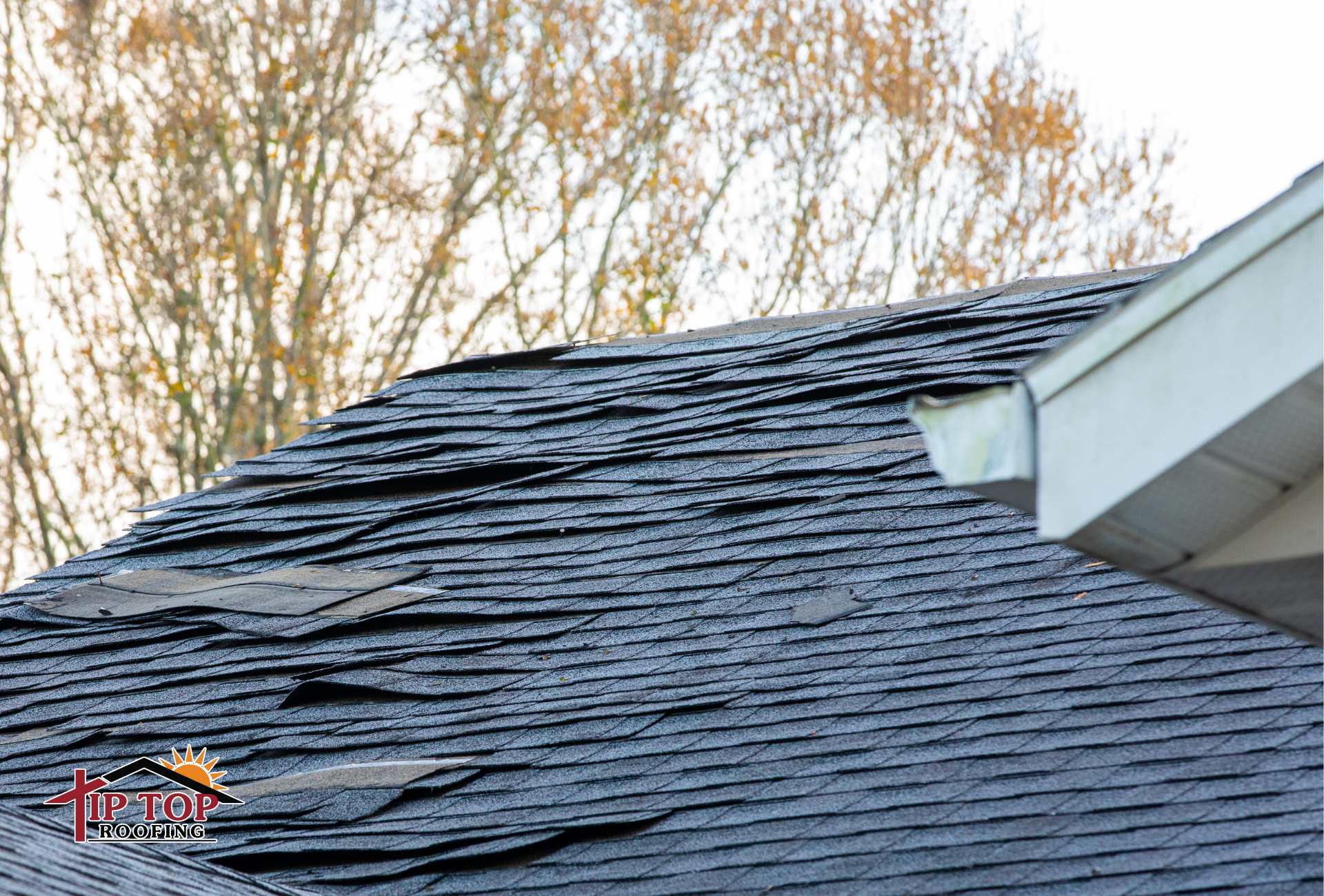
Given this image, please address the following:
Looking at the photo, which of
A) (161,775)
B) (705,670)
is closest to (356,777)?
(161,775)

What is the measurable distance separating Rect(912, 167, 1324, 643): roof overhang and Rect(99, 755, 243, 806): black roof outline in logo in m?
2.83

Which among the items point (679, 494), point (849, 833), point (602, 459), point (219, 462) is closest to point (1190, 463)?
point (849, 833)

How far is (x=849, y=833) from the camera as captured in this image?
9.83ft

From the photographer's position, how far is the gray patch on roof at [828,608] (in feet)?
12.7

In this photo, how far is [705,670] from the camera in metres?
3.78

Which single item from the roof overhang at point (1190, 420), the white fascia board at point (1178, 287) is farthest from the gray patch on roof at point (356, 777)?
the white fascia board at point (1178, 287)

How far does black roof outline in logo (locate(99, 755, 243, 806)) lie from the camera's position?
3746 mm

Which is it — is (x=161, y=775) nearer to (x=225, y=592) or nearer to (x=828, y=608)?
(x=225, y=592)

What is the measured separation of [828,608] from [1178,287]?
8.06ft

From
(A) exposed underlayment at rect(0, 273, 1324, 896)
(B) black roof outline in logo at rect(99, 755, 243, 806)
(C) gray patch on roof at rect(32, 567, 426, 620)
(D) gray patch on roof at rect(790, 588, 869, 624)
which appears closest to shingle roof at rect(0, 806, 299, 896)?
(A) exposed underlayment at rect(0, 273, 1324, 896)

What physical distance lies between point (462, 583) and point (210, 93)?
532 inches

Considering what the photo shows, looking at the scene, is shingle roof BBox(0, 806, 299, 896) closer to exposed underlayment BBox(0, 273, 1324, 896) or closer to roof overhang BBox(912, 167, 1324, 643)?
exposed underlayment BBox(0, 273, 1324, 896)

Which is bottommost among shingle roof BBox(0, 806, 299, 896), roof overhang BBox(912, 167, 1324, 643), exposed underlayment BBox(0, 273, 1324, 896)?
shingle roof BBox(0, 806, 299, 896)

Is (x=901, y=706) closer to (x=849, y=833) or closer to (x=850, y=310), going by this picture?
(x=849, y=833)
